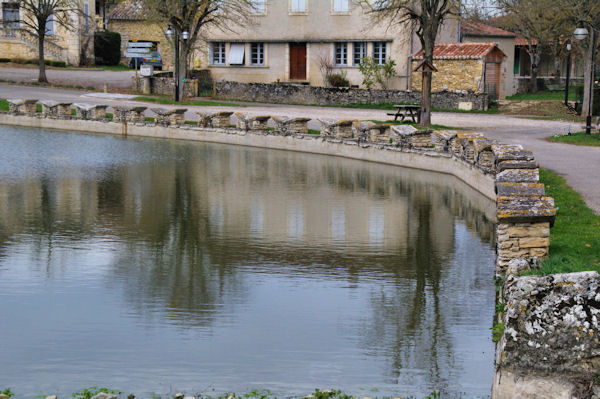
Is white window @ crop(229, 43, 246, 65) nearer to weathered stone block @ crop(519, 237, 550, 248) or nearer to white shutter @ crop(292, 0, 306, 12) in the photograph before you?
white shutter @ crop(292, 0, 306, 12)

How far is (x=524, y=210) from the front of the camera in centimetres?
1009

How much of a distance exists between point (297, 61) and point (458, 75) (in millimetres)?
10794

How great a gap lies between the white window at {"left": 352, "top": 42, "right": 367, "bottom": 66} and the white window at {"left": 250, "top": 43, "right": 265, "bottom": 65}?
5.95 metres

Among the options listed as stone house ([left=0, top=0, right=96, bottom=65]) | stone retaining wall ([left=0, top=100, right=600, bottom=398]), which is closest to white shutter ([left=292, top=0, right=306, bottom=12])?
stone house ([left=0, top=0, right=96, bottom=65])

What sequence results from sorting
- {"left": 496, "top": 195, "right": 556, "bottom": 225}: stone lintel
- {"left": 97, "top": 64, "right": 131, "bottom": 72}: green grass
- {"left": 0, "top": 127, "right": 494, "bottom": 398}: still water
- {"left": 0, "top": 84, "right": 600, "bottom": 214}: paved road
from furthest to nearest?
{"left": 97, "top": 64, "right": 131, "bottom": 72}: green grass → {"left": 0, "top": 84, "right": 600, "bottom": 214}: paved road → {"left": 496, "top": 195, "right": 556, "bottom": 225}: stone lintel → {"left": 0, "top": 127, "right": 494, "bottom": 398}: still water

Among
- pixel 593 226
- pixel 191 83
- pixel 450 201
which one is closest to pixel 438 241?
pixel 593 226

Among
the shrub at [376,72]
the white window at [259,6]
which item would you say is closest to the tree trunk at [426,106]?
the shrub at [376,72]

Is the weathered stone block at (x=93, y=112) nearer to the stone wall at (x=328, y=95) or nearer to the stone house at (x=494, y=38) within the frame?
the stone wall at (x=328, y=95)

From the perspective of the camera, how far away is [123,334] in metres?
9.12

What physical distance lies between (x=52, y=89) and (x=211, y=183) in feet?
91.2

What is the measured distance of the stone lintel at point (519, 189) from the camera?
10.3 metres

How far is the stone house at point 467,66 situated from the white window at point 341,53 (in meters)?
5.15

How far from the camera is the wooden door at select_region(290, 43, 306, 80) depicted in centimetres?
5175

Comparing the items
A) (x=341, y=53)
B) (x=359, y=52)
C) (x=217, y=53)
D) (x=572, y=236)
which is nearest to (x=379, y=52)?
(x=359, y=52)
